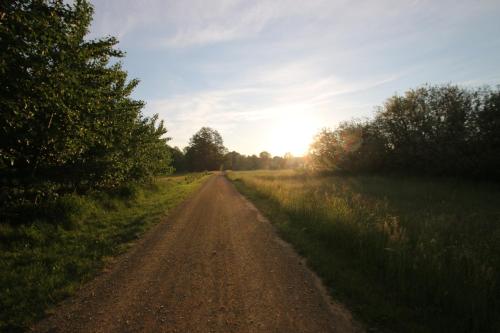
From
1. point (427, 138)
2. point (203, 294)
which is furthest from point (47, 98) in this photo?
point (427, 138)

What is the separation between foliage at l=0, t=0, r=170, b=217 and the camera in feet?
20.5

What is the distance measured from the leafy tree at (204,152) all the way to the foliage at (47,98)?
9028 cm

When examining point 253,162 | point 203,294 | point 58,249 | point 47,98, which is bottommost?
point 203,294

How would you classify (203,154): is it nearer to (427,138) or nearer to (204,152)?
(204,152)

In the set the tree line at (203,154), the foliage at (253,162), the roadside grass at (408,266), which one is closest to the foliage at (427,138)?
the roadside grass at (408,266)

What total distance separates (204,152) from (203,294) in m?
98.8

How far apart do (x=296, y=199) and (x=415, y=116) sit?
67.0 feet

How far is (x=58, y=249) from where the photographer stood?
7254 mm

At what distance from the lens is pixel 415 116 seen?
86.4ft

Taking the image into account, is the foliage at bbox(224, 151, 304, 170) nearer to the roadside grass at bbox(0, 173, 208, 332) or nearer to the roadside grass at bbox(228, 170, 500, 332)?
the roadside grass at bbox(0, 173, 208, 332)

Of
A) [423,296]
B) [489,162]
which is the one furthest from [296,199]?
[489,162]

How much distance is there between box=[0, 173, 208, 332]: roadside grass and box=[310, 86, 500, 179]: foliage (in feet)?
76.4

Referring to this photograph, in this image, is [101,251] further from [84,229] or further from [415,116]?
[415,116]

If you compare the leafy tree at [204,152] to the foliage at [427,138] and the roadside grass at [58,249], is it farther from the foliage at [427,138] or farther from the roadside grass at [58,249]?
the roadside grass at [58,249]
